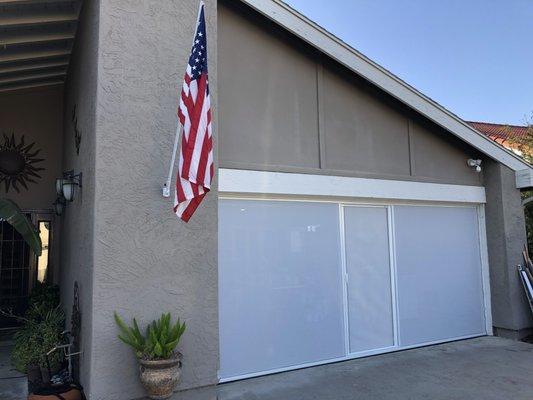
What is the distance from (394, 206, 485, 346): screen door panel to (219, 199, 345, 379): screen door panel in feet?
4.94

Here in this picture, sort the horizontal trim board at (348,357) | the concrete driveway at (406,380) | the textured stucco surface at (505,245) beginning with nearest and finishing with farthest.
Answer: the concrete driveway at (406,380) → the horizontal trim board at (348,357) → the textured stucco surface at (505,245)

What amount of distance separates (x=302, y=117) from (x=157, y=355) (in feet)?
13.6

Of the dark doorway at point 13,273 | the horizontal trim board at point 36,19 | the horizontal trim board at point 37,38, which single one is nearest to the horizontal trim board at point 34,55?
the horizontal trim board at point 37,38

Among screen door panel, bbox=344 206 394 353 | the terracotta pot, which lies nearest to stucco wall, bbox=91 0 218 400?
the terracotta pot

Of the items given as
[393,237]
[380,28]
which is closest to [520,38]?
[380,28]

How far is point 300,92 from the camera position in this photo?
6.98 meters

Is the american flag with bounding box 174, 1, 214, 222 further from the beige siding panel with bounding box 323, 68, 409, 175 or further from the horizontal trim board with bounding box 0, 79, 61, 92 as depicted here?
the horizontal trim board with bounding box 0, 79, 61, 92

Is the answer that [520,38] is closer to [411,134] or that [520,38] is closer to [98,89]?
[411,134]

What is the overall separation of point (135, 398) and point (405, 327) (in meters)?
4.81

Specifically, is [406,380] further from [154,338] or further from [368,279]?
[154,338]

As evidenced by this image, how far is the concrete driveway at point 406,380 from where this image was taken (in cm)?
546

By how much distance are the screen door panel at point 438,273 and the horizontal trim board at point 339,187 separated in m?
0.29

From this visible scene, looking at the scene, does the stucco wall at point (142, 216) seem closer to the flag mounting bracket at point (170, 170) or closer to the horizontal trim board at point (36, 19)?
the flag mounting bracket at point (170, 170)

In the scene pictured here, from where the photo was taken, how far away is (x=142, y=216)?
5.04 metres
